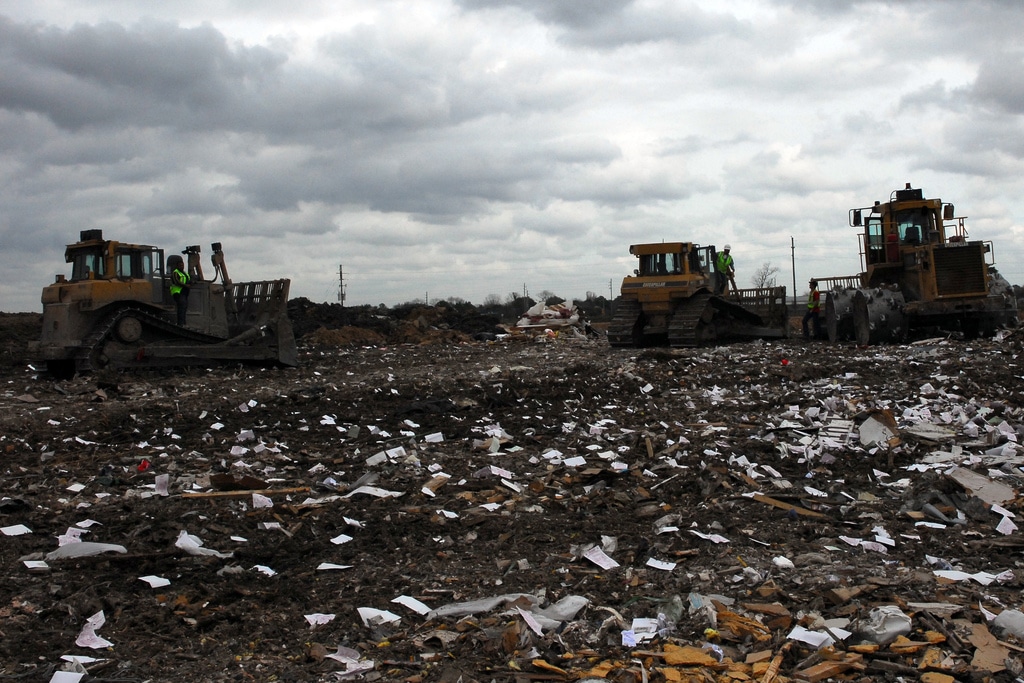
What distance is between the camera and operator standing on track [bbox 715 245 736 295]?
20.2 m

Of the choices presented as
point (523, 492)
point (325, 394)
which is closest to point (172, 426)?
point (325, 394)

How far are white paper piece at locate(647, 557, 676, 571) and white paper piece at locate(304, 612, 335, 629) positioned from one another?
1.60 metres

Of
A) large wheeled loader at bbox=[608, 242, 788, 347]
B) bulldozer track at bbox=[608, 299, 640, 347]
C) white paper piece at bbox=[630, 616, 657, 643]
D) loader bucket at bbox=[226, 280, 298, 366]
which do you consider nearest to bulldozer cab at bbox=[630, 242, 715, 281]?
large wheeled loader at bbox=[608, 242, 788, 347]

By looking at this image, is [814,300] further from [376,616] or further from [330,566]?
[376,616]

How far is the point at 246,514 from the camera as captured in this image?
542 centimetres

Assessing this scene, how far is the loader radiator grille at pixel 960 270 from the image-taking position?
1565cm

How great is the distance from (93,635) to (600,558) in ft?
7.84

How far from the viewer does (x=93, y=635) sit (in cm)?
378

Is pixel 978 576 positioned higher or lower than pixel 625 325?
lower

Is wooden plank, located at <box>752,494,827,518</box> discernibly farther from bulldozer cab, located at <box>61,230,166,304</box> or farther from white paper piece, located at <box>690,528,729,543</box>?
bulldozer cab, located at <box>61,230,166,304</box>

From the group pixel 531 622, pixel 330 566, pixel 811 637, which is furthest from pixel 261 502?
pixel 811 637

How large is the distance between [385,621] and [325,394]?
7.14 metres

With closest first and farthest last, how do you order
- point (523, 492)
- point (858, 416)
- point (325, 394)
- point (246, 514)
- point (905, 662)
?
point (905, 662) → point (246, 514) → point (523, 492) → point (858, 416) → point (325, 394)

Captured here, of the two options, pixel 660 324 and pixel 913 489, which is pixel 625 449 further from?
pixel 660 324
